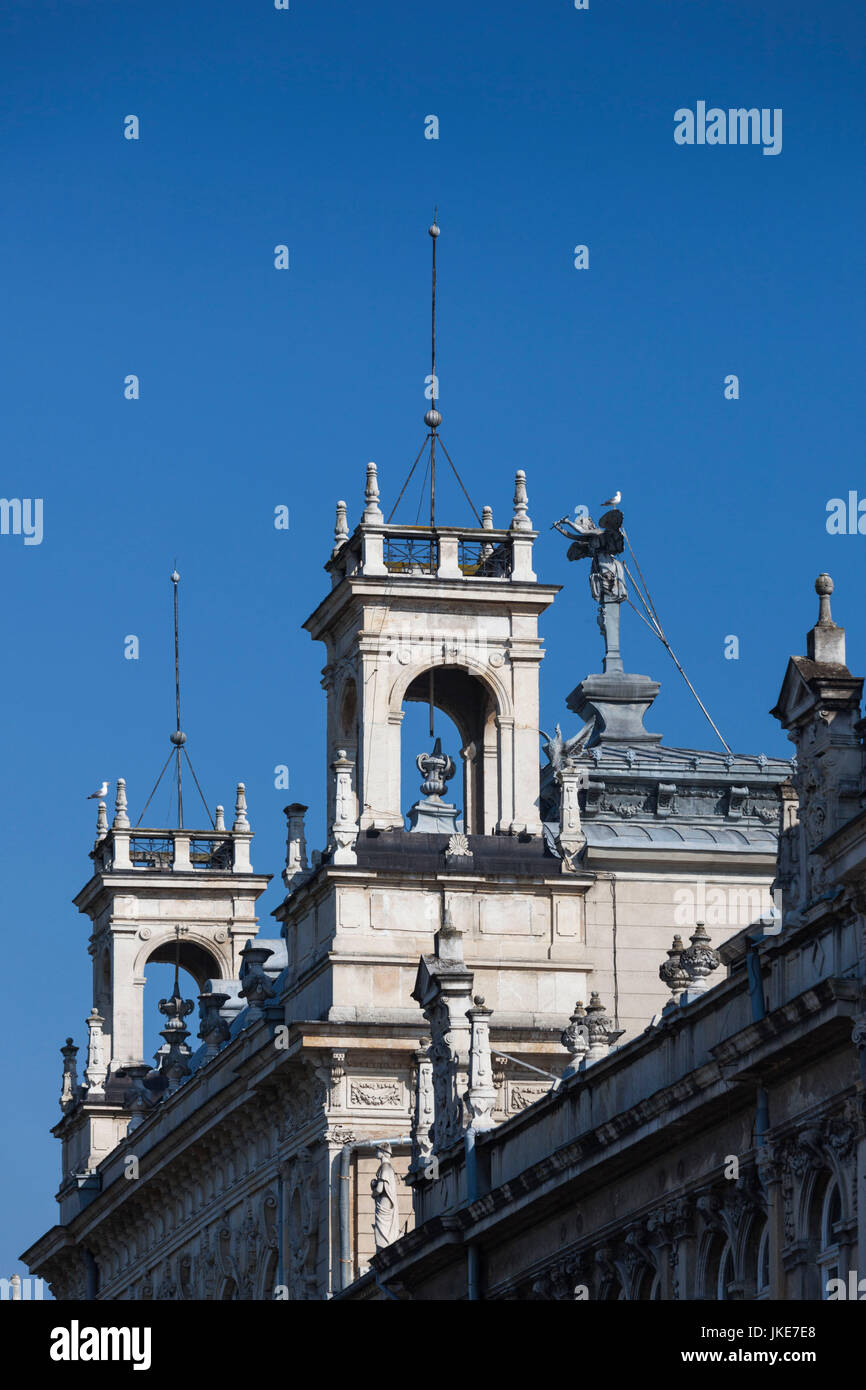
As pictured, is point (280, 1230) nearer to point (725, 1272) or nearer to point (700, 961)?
point (700, 961)

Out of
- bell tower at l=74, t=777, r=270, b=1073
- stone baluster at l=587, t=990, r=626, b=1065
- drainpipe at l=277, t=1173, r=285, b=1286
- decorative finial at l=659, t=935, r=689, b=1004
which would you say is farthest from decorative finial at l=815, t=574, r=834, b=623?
bell tower at l=74, t=777, r=270, b=1073

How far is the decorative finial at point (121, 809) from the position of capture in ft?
327

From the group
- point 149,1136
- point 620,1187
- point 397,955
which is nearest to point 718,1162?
point 620,1187

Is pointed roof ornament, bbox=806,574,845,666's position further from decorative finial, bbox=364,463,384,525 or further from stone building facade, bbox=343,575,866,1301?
decorative finial, bbox=364,463,384,525

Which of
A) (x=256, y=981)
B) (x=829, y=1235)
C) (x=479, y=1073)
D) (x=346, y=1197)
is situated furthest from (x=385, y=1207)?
(x=829, y=1235)

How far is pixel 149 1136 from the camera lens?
8562 cm

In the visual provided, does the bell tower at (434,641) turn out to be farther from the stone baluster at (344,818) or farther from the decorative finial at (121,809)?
the decorative finial at (121,809)

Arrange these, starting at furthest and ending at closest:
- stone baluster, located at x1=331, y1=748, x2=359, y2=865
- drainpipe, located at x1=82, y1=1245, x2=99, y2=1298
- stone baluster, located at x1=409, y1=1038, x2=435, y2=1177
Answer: drainpipe, located at x1=82, y1=1245, x2=99, y2=1298
stone baluster, located at x1=331, y1=748, x2=359, y2=865
stone baluster, located at x1=409, y1=1038, x2=435, y2=1177

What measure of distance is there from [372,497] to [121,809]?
3235 centimetres

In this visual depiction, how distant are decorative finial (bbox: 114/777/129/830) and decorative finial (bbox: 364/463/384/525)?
102 feet

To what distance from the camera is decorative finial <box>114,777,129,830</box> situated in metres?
99.6

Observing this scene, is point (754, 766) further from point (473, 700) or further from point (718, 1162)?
point (718, 1162)

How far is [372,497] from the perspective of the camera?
6969 cm
